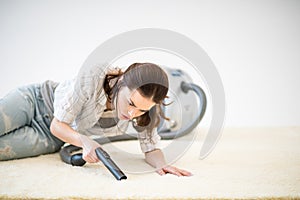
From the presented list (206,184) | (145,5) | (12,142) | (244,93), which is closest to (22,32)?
(145,5)

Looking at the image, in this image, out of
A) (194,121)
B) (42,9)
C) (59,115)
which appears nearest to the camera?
(59,115)

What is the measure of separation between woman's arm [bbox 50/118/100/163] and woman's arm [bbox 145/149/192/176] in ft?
0.65

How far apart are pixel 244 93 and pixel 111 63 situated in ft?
4.07

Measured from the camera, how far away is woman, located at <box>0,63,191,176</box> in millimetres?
961

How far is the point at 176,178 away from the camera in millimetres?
923

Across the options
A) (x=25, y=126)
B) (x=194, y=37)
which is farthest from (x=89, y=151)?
(x=194, y=37)

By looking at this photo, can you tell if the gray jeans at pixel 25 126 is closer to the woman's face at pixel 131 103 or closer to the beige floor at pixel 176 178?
the beige floor at pixel 176 178

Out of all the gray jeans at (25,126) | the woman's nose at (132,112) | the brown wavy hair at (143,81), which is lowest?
the gray jeans at (25,126)

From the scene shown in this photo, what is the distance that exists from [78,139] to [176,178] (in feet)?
1.03

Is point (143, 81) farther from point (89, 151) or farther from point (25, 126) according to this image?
point (25, 126)

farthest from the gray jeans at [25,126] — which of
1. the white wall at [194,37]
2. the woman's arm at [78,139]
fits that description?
the white wall at [194,37]

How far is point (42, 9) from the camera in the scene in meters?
1.98

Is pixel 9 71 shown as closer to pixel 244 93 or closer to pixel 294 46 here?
pixel 244 93

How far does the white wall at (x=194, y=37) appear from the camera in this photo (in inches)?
78.2
